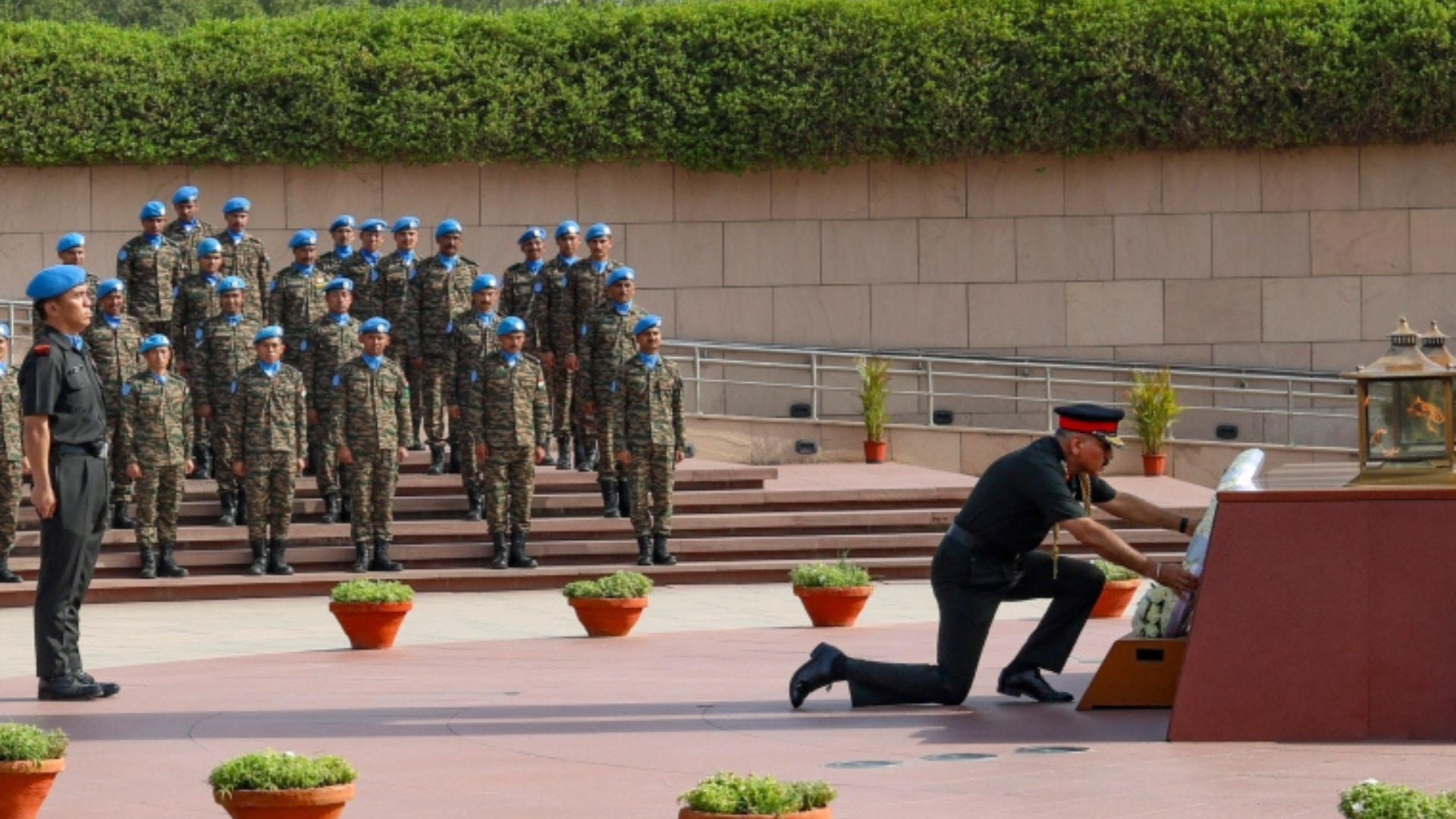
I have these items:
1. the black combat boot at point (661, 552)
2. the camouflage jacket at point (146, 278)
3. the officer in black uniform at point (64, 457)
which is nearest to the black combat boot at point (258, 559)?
the camouflage jacket at point (146, 278)

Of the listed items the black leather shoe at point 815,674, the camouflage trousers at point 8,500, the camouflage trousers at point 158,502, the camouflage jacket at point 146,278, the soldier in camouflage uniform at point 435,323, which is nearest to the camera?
the black leather shoe at point 815,674

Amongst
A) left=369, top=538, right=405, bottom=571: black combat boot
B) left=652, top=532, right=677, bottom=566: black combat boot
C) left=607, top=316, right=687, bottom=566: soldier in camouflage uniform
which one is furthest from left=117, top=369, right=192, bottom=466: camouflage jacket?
left=652, top=532, right=677, bottom=566: black combat boot

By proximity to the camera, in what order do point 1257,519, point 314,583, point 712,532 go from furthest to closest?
point 712,532, point 314,583, point 1257,519

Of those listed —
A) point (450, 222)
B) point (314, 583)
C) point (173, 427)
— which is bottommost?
point (314, 583)

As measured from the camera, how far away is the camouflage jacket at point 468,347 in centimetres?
1692

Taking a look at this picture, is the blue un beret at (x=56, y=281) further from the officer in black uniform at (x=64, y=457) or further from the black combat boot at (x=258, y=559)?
the black combat boot at (x=258, y=559)

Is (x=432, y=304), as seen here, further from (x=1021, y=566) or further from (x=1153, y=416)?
(x=1021, y=566)

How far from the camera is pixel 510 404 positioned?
53.7 feet

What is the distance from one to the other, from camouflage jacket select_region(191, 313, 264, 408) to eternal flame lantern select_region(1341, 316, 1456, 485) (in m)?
10.0

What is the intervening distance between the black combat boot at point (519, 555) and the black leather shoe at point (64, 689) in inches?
256

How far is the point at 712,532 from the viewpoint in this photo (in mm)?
17344

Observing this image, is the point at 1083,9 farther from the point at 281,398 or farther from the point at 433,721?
the point at 433,721

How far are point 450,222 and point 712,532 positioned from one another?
311 cm

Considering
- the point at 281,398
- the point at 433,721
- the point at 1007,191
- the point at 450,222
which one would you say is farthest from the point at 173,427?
the point at 1007,191
